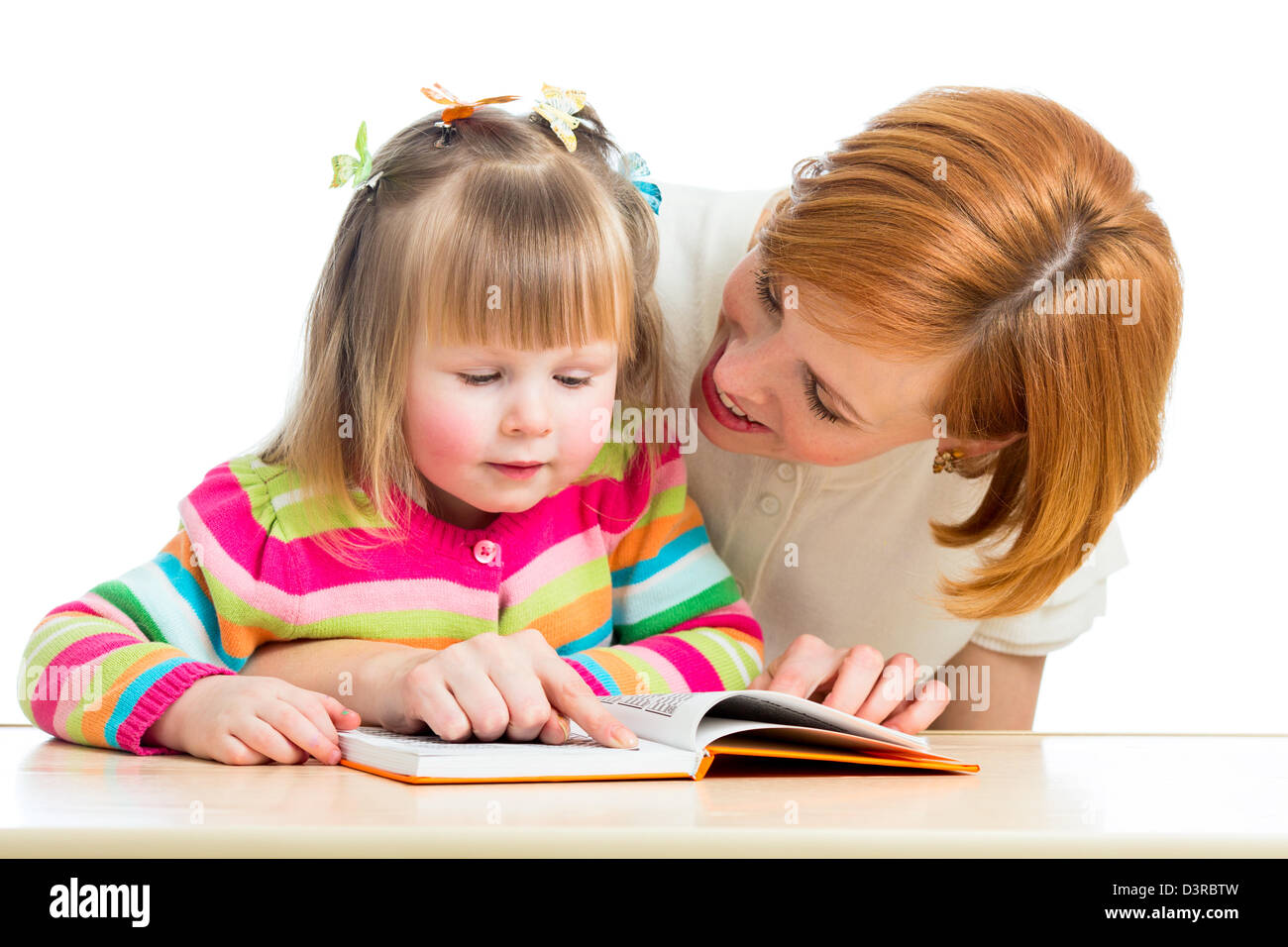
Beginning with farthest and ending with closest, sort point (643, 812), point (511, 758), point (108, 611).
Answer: point (108, 611) → point (511, 758) → point (643, 812)

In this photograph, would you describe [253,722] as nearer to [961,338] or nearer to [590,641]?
[590,641]

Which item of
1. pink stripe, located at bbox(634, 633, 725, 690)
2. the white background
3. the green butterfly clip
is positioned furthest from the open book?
the white background

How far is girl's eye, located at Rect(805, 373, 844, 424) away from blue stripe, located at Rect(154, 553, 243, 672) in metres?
0.59

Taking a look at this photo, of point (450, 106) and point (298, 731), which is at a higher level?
point (450, 106)

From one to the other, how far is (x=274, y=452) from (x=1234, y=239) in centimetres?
178

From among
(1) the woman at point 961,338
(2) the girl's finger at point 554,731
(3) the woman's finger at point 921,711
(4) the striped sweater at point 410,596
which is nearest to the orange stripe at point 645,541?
(4) the striped sweater at point 410,596

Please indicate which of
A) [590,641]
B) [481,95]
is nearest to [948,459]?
[590,641]

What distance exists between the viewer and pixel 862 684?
43.2 inches

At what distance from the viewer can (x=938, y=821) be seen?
0.69 meters

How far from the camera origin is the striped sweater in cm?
101

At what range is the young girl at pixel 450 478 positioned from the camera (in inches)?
44.1

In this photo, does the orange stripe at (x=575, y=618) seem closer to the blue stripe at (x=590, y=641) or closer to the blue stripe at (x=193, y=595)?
the blue stripe at (x=590, y=641)

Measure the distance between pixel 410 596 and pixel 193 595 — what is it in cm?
20
